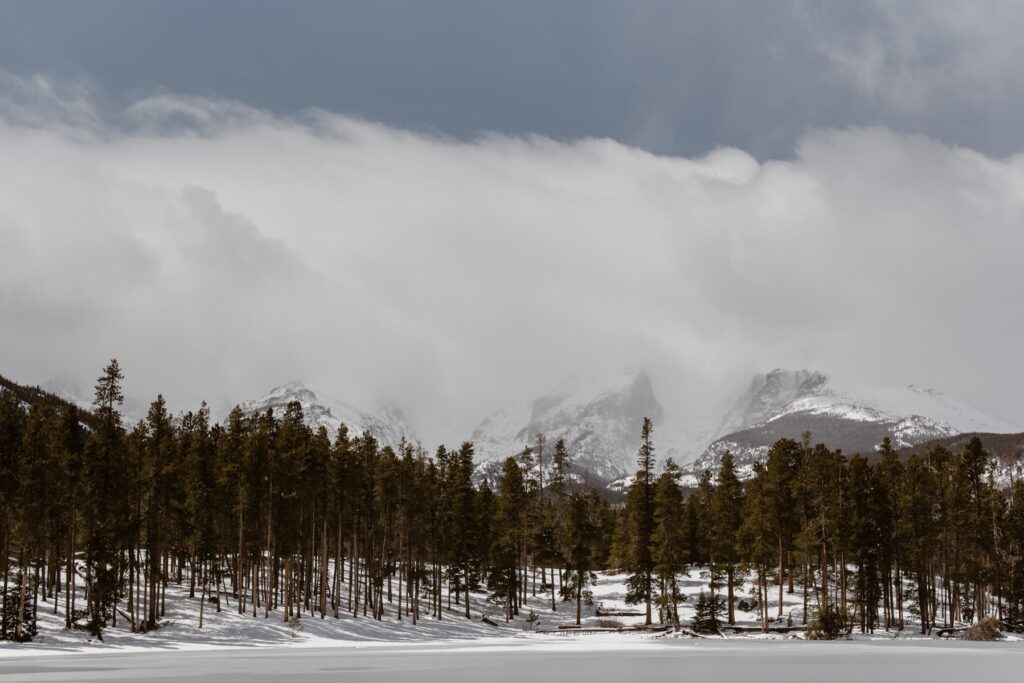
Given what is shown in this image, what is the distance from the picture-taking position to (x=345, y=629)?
6712 centimetres

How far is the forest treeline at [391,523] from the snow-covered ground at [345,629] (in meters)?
1.21

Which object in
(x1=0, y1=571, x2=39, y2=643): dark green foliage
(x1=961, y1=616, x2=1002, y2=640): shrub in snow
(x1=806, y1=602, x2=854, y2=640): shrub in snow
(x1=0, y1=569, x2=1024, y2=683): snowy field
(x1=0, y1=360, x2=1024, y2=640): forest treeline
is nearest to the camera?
(x1=0, y1=569, x2=1024, y2=683): snowy field

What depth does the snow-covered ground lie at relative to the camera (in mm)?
53250

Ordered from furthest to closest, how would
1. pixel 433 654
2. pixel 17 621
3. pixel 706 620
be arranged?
pixel 706 620 → pixel 17 621 → pixel 433 654

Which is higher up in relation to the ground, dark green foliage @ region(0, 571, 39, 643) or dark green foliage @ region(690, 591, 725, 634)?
dark green foliage @ region(0, 571, 39, 643)

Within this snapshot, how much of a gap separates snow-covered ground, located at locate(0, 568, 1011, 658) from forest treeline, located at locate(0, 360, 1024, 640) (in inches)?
47.8

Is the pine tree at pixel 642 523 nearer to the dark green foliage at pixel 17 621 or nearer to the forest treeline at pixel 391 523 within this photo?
the forest treeline at pixel 391 523

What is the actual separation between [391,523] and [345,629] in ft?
43.6

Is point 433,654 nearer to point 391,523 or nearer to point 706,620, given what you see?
point 706,620

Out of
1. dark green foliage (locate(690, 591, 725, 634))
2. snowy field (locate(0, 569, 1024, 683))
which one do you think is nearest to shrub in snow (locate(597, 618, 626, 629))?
snowy field (locate(0, 569, 1024, 683))

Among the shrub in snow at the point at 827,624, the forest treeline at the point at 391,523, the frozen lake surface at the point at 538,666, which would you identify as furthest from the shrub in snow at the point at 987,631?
the frozen lake surface at the point at 538,666

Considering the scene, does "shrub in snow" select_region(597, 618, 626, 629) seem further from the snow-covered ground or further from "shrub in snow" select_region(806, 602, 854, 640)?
"shrub in snow" select_region(806, 602, 854, 640)

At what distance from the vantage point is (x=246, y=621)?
2488 inches

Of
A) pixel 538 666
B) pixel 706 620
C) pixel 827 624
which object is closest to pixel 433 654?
pixel 538 666
